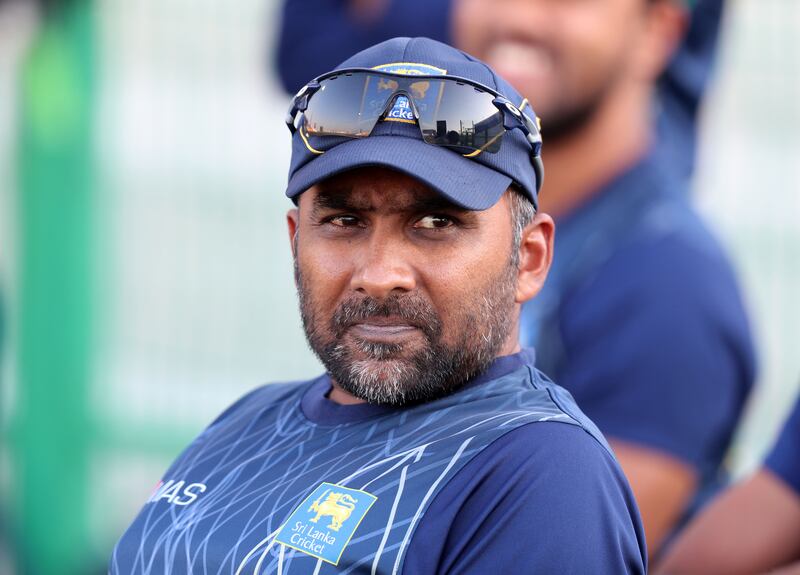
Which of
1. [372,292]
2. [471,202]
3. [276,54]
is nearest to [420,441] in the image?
[372,292]

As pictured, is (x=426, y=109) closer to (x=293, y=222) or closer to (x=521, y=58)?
(x=293, y=222)

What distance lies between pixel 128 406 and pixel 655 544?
3.12m

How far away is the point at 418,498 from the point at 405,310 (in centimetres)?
26

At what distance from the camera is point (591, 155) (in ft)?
11.8

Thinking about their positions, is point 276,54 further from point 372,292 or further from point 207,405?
point 372,292

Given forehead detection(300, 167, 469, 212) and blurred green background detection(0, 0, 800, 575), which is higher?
forehead detection(300, 167, 469, 212)

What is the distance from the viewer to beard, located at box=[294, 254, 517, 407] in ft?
5.56

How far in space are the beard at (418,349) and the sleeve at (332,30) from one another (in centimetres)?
219

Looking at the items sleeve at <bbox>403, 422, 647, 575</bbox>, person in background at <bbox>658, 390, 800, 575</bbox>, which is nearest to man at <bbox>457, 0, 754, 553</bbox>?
person in background at <bbox>658, 390, 800, 575</bbox>

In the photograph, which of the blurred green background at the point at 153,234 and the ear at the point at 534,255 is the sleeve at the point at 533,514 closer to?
the ear at the point at 534,255

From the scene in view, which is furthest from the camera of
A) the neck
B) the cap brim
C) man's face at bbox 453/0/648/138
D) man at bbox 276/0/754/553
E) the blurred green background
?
the blurred green background

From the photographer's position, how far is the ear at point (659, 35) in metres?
3.67

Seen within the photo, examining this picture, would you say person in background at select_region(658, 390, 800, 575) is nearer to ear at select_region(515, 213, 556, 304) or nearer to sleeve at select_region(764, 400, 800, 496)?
sleeve at select_region(764, 400, 800, 496)

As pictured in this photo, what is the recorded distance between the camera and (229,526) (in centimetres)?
168
